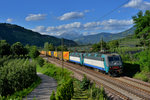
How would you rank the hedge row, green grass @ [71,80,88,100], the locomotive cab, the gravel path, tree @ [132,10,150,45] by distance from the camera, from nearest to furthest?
green grass @ [71,80,88,100]
the gravel path
the locomotive cab
the hedge row
tree @ [132,10,150,45]

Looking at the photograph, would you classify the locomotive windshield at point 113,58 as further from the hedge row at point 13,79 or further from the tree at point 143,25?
the tree at point 143,25

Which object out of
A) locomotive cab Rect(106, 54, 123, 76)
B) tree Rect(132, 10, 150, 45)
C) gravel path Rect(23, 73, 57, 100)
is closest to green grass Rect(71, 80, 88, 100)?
gravel path Rect(23, 73, 57, 100)

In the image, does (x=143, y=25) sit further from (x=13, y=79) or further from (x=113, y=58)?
(x=13, y=79)

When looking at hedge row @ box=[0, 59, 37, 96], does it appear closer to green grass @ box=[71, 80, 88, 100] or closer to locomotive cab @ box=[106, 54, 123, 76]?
green grass @ box=[71, 80, 88, 100]

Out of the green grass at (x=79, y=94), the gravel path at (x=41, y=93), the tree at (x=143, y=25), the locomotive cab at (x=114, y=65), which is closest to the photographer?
the green grass at (x=79, y=94)

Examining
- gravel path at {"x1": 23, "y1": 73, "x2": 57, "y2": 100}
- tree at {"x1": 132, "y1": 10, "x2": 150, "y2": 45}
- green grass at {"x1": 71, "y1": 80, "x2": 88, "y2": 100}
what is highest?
tree at {"x1": 132, "y1": 10, "x2": 150, "y2": 45}

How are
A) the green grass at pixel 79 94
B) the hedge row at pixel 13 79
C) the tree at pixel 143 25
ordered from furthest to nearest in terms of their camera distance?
the tree at pixel 143 25
the hedge row at pixel 13 79
the green grass at pixel 79 94

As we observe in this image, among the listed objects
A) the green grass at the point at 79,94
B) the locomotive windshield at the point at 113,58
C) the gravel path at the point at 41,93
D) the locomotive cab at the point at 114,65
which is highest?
the locomotive windshield at the point at 113,58

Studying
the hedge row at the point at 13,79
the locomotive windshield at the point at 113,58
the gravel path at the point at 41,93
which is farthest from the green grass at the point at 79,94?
the hedge row at the point at 13,79

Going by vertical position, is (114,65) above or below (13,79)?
above

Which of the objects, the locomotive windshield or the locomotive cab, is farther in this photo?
the locomotive windshield

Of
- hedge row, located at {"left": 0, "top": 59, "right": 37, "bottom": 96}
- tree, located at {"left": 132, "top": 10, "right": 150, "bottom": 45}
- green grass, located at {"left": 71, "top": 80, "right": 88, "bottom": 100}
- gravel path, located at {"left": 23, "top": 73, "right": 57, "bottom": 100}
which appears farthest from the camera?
tree, located at {"left": 132, "top": 10, "right": 150, "bottom": 45}

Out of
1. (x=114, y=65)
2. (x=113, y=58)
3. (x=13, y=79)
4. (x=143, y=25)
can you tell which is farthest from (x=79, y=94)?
(x=143, y=25)

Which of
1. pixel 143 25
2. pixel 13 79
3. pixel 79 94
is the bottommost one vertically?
pixel 79 94
